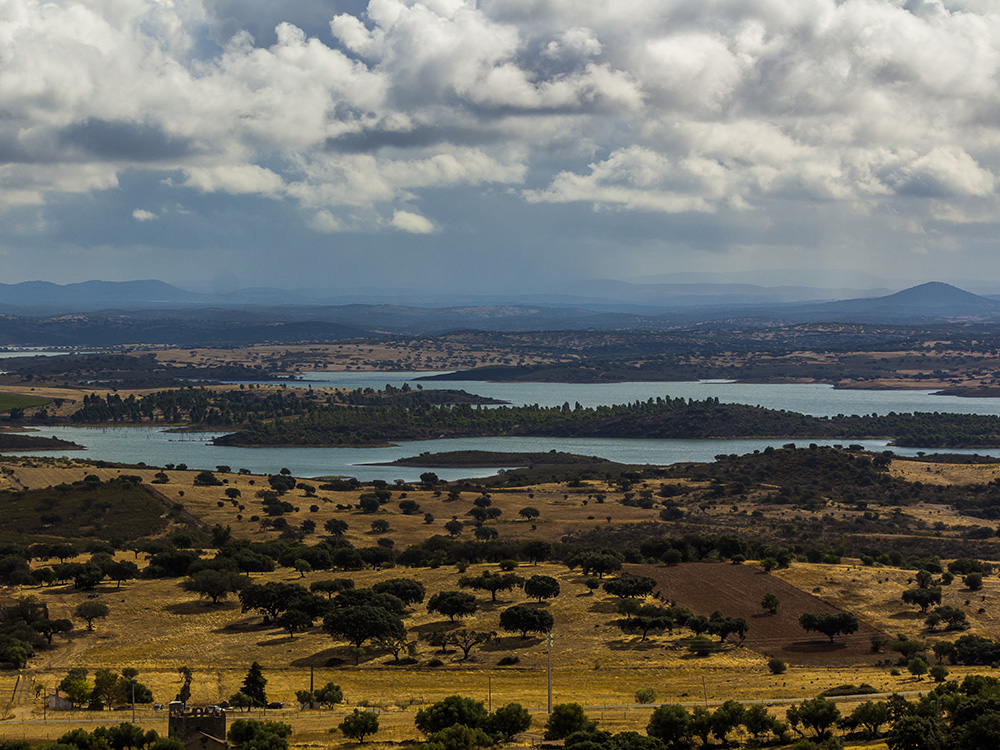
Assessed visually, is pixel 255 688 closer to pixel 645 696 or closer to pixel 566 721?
pixel 566 721

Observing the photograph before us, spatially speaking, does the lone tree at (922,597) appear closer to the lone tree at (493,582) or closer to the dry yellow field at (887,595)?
the dry yellow field at (887,595)

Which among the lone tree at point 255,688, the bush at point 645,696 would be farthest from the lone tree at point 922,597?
the lone tree at point 255,688

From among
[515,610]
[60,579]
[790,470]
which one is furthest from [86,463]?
[515,610]

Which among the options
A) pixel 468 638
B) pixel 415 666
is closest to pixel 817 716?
pixel 415 666

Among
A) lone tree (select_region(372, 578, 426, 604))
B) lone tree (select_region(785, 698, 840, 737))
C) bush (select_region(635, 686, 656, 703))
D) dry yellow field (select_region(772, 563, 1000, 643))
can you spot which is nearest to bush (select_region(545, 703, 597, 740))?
bush (select_region(635, 686, 656, 703))

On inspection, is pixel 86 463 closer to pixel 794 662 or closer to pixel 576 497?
pixel 576 497
